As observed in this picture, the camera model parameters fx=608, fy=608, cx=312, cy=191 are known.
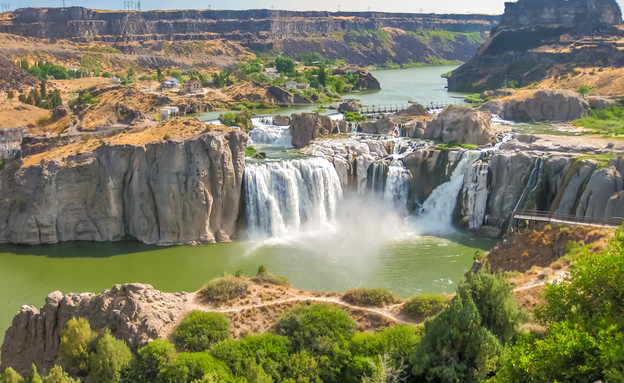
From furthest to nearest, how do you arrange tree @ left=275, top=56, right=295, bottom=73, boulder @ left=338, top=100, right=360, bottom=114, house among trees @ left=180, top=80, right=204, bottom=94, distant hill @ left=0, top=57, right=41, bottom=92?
tree @ left=275, top=56, right=295, bottom=73 → house among trees @ left=180, top=80, right=204, bottom=94 → distant hill @ left=0, top=57, right=41, bottom=92 → boulder @ left=338, top=100, right=360, bottom=114

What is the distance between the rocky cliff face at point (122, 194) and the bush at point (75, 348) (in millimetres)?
17082

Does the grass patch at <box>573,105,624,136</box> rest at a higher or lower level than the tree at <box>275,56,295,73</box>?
lower

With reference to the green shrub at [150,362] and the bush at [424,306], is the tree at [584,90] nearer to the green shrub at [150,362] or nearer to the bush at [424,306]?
the bush at [424,306]

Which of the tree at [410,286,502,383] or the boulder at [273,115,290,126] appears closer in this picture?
the tree at [410,286,502,383]

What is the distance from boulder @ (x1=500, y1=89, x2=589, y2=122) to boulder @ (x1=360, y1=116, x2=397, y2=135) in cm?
1670

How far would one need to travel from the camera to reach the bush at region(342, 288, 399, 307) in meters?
22.0

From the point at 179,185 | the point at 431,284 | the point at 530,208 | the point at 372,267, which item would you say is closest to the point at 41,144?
the point at 179,185

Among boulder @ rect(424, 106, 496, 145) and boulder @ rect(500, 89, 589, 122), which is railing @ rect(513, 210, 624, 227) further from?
boulder @ rect(500, 89, 589, 122)

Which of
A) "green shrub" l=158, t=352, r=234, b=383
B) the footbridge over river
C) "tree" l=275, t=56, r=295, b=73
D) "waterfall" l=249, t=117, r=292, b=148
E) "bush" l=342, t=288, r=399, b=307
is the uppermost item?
"tree" l=275, t=56, r=295, b=73

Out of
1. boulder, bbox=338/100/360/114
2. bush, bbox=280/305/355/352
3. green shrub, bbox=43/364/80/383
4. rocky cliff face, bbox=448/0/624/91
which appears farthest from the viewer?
rocky cliff face, bbox=448/0/624/91

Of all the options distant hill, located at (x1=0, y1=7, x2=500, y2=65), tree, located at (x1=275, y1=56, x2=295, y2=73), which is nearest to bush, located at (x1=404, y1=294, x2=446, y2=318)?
tree, located at (x1=275, y1=56, x2=295, y2=73)

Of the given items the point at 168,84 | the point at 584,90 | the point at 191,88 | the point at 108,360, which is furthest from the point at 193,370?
the point at 168,84

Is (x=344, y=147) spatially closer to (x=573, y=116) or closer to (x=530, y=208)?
(x=530, y=208)

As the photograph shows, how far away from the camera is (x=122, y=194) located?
37.2 m
